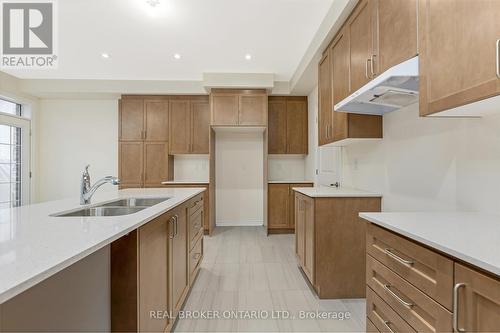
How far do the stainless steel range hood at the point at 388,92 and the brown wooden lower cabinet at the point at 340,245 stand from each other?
790 mm

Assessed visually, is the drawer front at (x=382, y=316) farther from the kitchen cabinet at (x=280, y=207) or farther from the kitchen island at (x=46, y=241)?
the kitchen cabinet at (x=280, y=207)

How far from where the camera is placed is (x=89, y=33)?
9.66 ft

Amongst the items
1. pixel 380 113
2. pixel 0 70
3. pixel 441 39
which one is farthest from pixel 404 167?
pixel 0 70

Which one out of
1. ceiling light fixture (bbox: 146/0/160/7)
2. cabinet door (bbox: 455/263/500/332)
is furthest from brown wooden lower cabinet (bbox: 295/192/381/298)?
ceiling light fixture (bbox: 146/0/160/7)

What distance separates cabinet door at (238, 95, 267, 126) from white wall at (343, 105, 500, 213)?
2.18 m

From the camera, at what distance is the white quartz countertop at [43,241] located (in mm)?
591

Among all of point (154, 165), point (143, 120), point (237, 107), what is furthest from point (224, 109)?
point (154, 165)

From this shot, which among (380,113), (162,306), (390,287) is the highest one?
(380,113)

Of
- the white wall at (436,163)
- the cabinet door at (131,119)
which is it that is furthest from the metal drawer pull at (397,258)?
the cabinet door at (131,119)

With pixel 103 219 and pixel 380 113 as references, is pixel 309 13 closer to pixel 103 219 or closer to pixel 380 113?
pixel 380 113

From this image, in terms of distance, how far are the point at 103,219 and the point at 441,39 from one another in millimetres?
1771

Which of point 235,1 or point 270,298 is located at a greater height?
point 235,1

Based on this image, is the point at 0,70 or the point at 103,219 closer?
the point at 103,219

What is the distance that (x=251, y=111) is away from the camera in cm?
430
